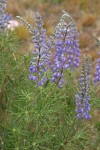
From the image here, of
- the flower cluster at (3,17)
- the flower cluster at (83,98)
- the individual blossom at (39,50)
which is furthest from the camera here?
the flower cluster at (3,17)

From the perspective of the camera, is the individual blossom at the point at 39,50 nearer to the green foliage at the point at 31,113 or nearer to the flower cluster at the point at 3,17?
the green foliage at the point at 31,113

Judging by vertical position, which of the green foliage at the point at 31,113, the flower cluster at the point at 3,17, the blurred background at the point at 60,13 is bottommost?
the green foliage at the point at 31,113

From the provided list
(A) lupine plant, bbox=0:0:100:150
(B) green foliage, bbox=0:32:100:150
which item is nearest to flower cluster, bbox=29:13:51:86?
(A) lupine plant, bbox=0:0:100:150

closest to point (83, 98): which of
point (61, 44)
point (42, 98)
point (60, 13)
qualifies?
point (42, 98)

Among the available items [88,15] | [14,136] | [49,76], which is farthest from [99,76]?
[88,15]

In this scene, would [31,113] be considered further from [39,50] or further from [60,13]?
[60,13]

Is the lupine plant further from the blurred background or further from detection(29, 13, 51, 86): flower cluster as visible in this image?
the blurred background

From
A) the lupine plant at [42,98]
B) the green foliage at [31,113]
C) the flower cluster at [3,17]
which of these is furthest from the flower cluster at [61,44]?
the flower cluster at [3,17]
